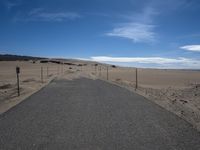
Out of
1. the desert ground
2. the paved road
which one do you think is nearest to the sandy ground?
the desert ground

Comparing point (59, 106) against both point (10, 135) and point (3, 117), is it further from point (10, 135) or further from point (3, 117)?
point (10, 135)

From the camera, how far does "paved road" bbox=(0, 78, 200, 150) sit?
21.0 feet

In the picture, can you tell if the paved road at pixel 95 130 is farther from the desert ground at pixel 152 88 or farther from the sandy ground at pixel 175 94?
the desert ground at pixel 152 88

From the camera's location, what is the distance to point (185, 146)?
6348mm

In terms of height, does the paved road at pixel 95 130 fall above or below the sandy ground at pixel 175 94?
above

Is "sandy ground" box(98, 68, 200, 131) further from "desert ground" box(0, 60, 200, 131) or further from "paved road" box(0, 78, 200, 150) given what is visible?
"paved road" box(0, 78, 200, 150)

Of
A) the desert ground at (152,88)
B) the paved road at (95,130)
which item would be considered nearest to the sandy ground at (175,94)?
the desert ground at (152,88)

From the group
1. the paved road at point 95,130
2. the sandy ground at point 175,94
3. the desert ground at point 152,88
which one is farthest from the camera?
the desert ground at point 152,88

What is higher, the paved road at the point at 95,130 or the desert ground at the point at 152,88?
the paved road at the point at 95,130

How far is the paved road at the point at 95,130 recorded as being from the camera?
21.0ft

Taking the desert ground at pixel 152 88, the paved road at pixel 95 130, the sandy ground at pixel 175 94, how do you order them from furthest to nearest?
the desert ground at pixel 152 88 < the sandy ground at pixel 175 94 < the paved road at pixel 95 130

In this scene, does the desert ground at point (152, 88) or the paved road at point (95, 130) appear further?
the desert ground at point (152, 88)

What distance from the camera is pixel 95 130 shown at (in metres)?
7.73

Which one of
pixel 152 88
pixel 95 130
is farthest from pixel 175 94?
pixel 95 130
